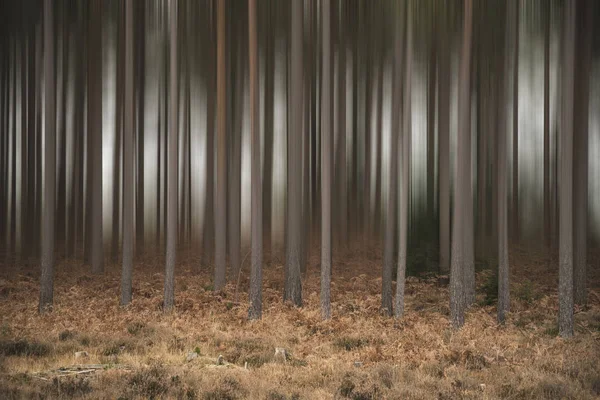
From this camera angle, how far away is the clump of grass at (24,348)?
1189cm

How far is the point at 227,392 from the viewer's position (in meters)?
9.12

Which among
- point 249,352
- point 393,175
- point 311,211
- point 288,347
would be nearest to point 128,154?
point 393,175

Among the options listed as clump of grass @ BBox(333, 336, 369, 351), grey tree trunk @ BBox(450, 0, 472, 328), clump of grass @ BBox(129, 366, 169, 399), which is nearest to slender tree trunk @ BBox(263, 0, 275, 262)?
grey tree trunk @ BBox(450, 0, 472, 328)

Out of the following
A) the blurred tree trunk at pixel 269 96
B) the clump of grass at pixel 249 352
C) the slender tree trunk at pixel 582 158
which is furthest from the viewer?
the blurred tree trunk at pixel 269 96

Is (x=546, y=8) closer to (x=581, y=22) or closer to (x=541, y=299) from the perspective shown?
(x=581, y=22)

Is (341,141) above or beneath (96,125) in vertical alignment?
beneath

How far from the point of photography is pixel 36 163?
31.7m

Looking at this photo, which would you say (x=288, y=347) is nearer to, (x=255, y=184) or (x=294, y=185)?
(x=255, y=184)

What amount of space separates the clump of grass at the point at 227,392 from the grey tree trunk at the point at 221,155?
10.3m

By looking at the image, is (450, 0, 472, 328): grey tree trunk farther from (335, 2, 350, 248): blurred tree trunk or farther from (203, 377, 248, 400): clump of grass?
(335, 2, 350, 248): blurred tree trunk

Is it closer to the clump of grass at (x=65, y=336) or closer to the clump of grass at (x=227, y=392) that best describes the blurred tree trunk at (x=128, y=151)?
the clump of grass at (x=65, y=336)

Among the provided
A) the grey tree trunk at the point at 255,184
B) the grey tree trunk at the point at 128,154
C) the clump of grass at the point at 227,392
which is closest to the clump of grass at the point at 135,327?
the grey tree trunk at the point at 128,154

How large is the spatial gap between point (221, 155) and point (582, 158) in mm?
10872

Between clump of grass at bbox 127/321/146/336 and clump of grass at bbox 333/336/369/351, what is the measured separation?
474cm
